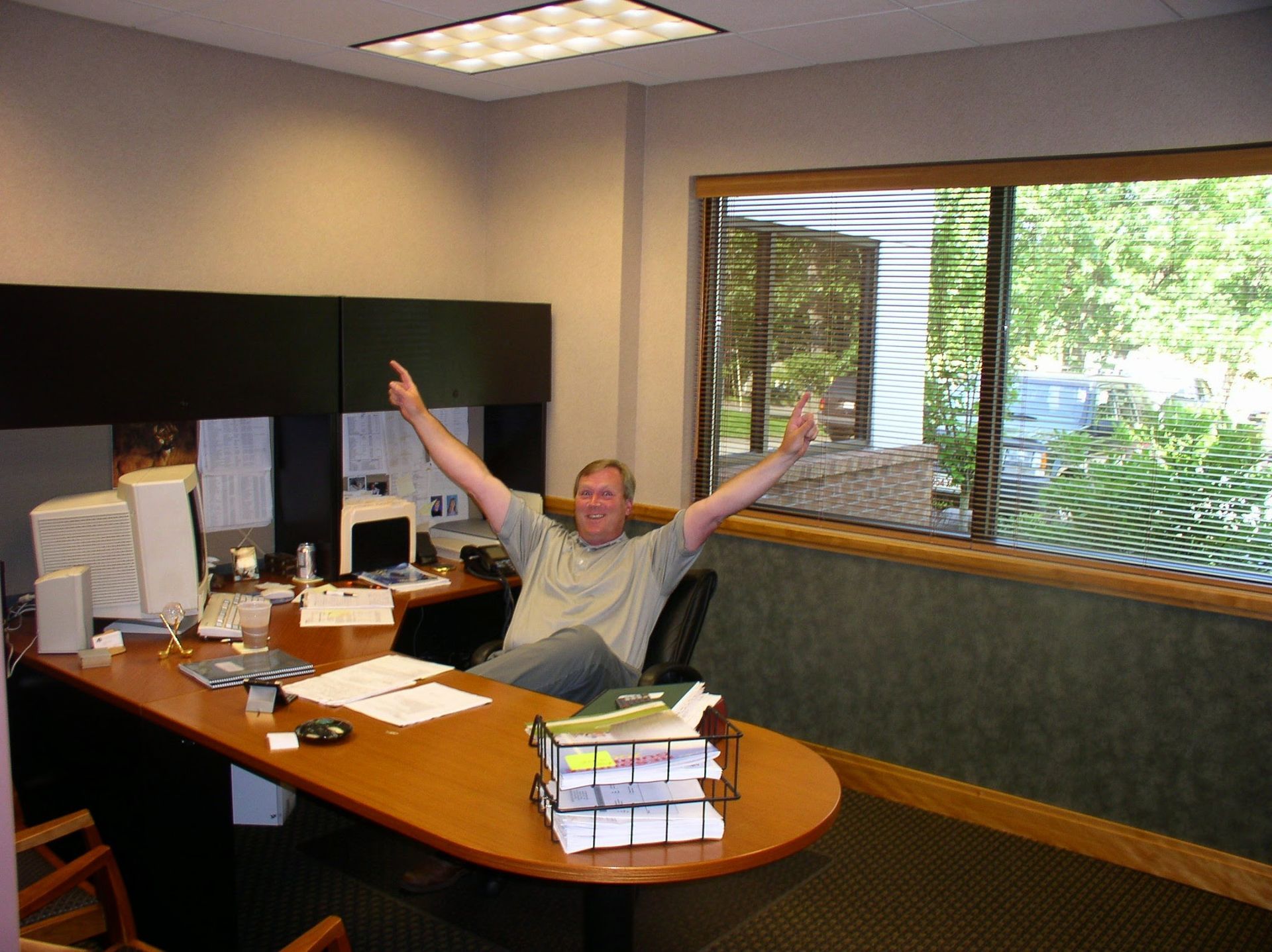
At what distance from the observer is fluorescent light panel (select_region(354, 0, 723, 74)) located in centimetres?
323

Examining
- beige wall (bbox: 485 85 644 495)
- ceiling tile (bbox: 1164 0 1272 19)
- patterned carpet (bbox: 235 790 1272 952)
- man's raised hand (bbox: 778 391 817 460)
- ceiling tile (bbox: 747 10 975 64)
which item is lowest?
patterned carpet (bbox: 235 790 1272 952)

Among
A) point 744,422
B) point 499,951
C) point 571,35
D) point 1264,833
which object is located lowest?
point 499,951

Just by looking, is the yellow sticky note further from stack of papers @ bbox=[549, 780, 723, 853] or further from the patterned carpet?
the patterned carpet

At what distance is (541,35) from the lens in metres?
3.52

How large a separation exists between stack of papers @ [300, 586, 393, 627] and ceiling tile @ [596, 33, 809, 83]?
77.2 inches

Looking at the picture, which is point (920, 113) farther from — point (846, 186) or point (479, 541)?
point (479, 541)

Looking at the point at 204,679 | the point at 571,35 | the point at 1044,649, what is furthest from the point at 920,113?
the point at 204,679

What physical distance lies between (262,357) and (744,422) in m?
1.80

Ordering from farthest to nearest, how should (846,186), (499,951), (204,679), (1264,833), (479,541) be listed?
(479,541), (846,186), (1264,833), (499,951), (204,679)

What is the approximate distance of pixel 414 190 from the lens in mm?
4406

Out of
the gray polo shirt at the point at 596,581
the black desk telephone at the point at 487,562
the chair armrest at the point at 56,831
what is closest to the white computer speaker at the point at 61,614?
the chair armrest at the point at 56,831

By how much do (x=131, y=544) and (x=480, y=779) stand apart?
1.52 m

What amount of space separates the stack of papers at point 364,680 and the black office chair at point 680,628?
36 cm

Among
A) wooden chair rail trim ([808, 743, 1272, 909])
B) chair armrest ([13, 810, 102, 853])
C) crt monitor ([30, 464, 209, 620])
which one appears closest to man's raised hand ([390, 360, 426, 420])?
crt monitor ([30, 464, 209, 620])
